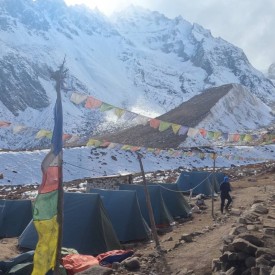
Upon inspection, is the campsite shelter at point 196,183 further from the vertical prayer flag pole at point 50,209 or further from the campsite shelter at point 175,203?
the vertical prayer flag pole at point 50,209

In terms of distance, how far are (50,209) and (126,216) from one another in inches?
332

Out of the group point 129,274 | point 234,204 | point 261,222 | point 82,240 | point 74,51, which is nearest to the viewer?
point 129,274

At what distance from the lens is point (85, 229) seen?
1438cm

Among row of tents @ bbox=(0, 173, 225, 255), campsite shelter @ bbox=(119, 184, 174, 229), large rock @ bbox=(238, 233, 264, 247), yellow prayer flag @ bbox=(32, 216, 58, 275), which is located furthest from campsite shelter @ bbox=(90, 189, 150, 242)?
yellow prayer flag @ bbox=(32, 216, 58, 275)

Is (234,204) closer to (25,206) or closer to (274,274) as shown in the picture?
(25,206)

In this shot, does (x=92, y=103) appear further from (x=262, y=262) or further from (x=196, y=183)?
(x=196, y=183)

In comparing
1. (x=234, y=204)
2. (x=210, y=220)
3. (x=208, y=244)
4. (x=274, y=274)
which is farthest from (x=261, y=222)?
(x=234, y=204)

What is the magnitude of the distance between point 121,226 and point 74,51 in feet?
532

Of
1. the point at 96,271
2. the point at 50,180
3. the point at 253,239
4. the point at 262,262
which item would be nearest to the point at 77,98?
the point at 96,271

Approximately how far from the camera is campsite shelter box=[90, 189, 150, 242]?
15859mm

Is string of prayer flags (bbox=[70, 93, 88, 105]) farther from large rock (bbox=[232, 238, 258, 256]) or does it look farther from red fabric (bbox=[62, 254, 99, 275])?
large rock (bbox=[232, 238, 258, 256])

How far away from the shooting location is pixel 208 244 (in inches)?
517

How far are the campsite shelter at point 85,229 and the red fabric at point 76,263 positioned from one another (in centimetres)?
194

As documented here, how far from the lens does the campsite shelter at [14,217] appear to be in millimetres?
17688
